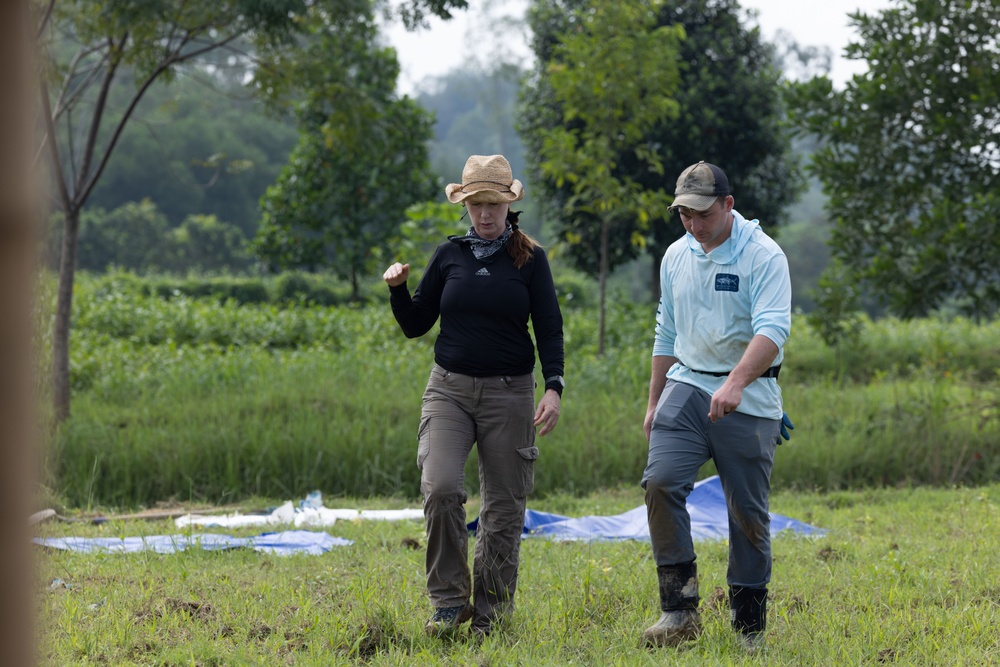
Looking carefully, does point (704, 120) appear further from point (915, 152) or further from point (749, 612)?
point (749, 612)

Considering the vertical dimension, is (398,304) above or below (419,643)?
above

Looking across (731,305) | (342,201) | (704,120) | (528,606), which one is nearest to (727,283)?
(731,305)

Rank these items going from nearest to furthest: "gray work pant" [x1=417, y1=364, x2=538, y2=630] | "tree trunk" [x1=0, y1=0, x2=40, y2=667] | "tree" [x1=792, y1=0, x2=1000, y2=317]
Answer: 1. "tree trunk" [x1=0, y1=0, x2=40, y2=667]
2. "gray work pant" [x1=417, y1=364, x2=538, y2=630]
3. "tree" [x1=792, y1=0, x2=1000, y2=317]

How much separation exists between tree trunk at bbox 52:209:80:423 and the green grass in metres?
2.96

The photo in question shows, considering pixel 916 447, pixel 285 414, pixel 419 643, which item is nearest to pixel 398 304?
pixel 419 643

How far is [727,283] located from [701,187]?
15.8 inches

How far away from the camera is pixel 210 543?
6.27 metres

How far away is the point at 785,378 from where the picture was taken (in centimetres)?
1430

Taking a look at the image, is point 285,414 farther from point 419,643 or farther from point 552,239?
point 552,239

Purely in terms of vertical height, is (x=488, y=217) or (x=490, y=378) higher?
(x=488, y=217)

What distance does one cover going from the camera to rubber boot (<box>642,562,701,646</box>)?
14.4 feet

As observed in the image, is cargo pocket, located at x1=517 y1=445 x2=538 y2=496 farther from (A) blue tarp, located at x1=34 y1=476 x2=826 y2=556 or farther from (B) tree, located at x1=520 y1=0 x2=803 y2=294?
(B) tree, located at x1=520 y1=0 x2=803 y2=294

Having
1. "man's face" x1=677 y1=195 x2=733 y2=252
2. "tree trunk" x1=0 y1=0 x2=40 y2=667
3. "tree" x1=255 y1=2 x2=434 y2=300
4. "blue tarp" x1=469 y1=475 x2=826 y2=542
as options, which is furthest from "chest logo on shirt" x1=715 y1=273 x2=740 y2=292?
"tree" x1=255 y1=2 x2=434 y2=300

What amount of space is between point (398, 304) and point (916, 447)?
6898 mm
